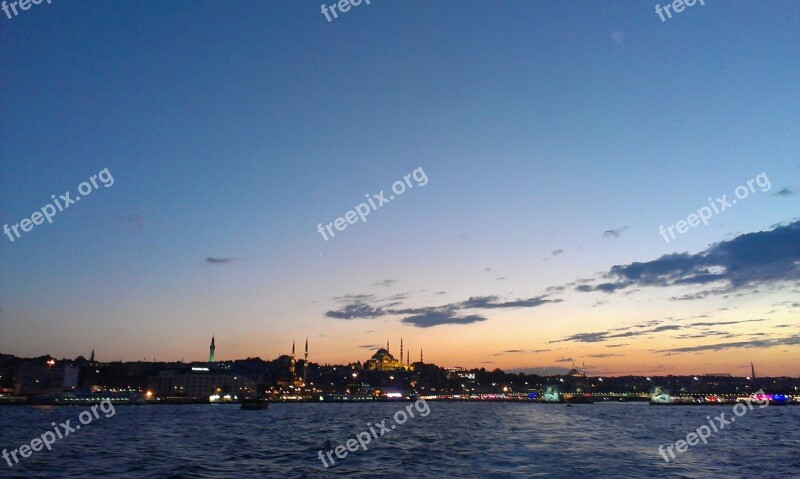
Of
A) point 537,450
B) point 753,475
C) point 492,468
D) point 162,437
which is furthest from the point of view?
point 162,437

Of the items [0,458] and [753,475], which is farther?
[0,458]

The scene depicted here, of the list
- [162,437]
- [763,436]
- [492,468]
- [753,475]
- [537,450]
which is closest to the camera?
[753,475]

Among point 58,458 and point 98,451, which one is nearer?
point 58,458

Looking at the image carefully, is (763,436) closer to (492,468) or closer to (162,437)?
(492,468)

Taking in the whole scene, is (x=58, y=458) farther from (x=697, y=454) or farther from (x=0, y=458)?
(x=697, y=454)

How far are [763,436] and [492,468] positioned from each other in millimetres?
48831

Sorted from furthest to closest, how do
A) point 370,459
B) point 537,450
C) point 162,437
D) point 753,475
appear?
point 162,437 → point 537,450 → point 370,459 → point 753,475

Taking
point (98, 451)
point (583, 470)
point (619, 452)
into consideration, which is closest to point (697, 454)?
point (619, 452)

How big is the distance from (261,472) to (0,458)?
2021 centimetres

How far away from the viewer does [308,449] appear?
53.0m

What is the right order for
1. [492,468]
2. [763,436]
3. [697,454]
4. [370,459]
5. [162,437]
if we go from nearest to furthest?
[492,468], [370,459], [697,454], [162,437], [763,436]

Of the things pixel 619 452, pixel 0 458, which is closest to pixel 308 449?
pixel 0 458

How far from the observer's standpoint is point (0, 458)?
1629 inches

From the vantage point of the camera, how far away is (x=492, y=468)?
40.4 m
